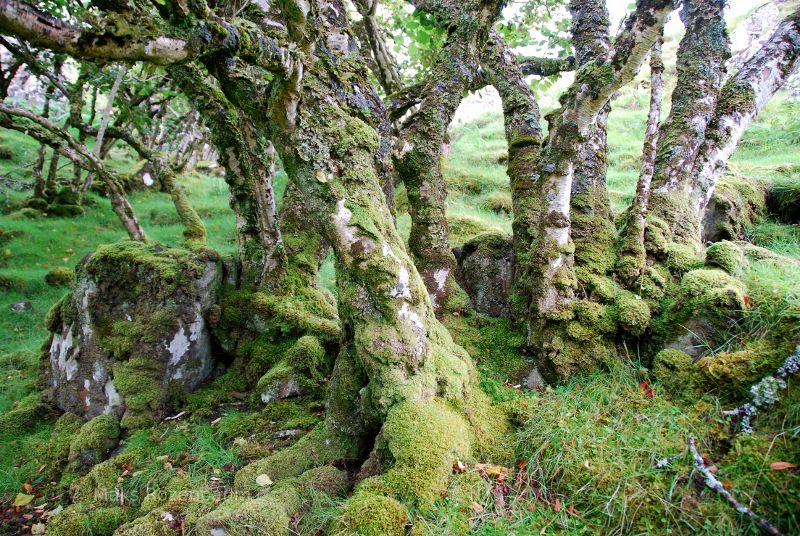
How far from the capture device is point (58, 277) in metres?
9.67

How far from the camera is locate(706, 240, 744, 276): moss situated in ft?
12.5

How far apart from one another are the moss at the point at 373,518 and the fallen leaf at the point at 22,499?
3.26 metres

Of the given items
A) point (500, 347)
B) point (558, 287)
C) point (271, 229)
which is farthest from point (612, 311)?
point (271, 229)

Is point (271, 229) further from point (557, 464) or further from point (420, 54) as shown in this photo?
point (420, 54)

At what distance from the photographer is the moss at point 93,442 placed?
4.28 metres

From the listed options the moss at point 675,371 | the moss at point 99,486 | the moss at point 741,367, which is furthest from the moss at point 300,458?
the moss at point 741,367

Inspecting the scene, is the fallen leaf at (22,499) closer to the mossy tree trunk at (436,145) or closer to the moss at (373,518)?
the moss at (373,518)

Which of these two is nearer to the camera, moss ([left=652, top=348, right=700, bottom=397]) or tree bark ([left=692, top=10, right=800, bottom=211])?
moss ([left=652, top=348, right=700, bottom=397])

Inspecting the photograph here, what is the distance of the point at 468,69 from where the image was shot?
16.0 ft

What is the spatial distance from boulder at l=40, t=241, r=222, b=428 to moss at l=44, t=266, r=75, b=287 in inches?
215

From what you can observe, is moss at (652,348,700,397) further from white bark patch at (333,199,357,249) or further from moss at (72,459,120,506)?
moss at (72,459,120,506)

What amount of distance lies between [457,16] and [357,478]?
465 cm

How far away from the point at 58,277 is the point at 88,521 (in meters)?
8.16

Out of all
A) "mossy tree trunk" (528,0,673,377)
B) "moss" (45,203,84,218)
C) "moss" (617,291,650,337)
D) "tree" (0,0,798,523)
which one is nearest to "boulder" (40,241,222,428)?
"tree" (0,0,798,523)
